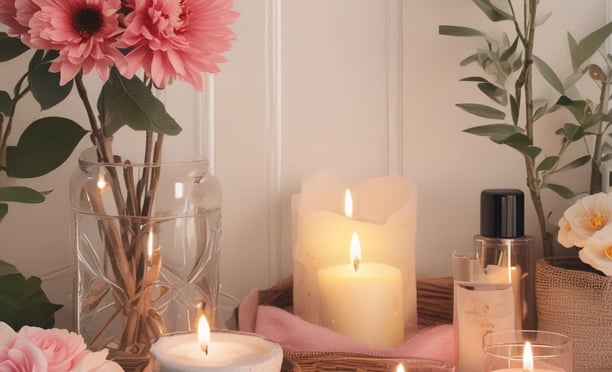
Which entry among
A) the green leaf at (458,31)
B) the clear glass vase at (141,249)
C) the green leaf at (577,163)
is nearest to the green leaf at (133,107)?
the clear glass vase at (141,249)

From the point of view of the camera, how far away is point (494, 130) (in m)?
0.93

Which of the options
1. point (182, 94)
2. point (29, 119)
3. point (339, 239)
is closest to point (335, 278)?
point (339, 239)

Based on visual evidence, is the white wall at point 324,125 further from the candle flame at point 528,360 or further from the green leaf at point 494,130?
the candle flame at point 528,360

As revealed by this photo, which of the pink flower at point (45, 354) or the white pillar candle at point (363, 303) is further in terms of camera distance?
the white pillar candle at point (363, 303)

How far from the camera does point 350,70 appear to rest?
3.46 feet

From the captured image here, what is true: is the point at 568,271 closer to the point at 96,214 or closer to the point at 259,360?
the point at 259,360

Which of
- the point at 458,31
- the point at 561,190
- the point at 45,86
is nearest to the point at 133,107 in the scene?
the point at 45,86

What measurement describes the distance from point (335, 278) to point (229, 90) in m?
→ 0.30

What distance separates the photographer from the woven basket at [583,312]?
0.85 m

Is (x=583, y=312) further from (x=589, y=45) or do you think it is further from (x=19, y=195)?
(x=19, y=195)

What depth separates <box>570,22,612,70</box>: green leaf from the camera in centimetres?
92

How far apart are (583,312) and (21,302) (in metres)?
0.56

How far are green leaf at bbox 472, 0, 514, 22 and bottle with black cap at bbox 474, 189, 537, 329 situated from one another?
0.59ft

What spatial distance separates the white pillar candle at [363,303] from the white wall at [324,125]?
5.9 inches
